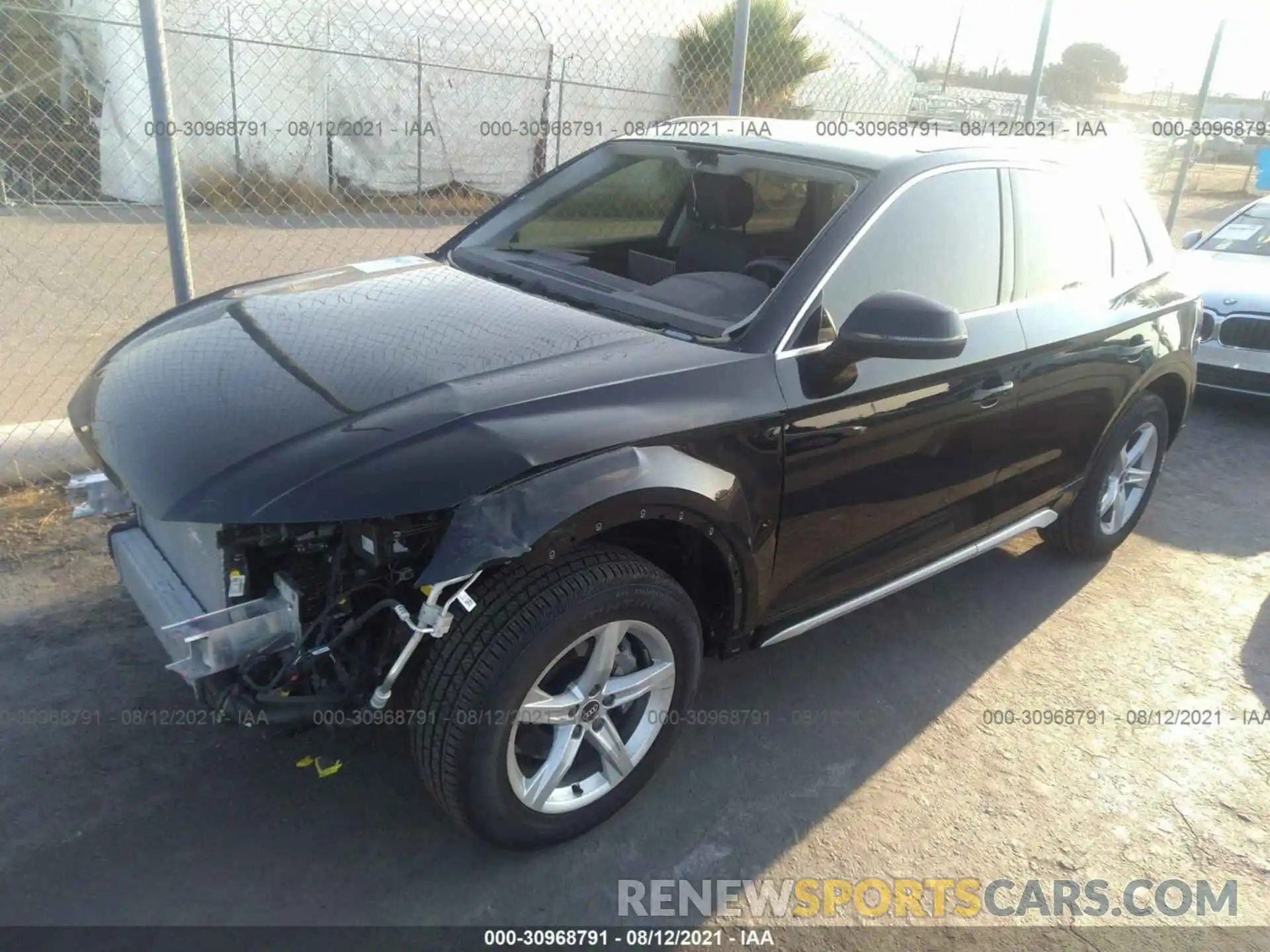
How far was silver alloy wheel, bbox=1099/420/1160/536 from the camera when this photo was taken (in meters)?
4.48

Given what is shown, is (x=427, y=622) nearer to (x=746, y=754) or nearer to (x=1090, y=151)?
(x=746, y=754)

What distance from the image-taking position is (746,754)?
3.19m

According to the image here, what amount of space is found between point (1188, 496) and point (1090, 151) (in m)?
2.41

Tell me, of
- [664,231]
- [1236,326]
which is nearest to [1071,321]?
[664,231]

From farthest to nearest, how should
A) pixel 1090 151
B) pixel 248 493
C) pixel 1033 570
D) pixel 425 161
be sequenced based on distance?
pixel 425 161 < pixel 1033 570 < pixel 1090 151 < pixel 248 493

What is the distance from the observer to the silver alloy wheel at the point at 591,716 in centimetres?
257

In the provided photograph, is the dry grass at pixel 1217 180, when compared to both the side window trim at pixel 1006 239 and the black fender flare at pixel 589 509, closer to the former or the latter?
the side window trim at pixel 1006 239

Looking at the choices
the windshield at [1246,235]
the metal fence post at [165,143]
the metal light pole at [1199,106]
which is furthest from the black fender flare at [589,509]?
the metal light pole at [1199,106]

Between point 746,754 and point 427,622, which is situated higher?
point 427,622

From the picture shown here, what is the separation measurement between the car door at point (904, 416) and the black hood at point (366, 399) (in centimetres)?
38

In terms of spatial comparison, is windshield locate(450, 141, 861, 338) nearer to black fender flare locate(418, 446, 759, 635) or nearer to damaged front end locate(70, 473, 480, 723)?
black fender flare locate(418, 446, 759, 635)

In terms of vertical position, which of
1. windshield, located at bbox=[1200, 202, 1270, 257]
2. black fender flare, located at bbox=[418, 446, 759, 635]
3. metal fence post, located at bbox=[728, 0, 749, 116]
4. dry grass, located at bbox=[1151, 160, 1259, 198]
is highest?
metal fence post, located at bbox=[728, 0, 749, 116]

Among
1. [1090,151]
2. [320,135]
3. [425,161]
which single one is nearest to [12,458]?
[1090,151]

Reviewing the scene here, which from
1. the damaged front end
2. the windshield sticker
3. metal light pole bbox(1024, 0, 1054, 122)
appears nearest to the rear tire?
the windshield sticker
